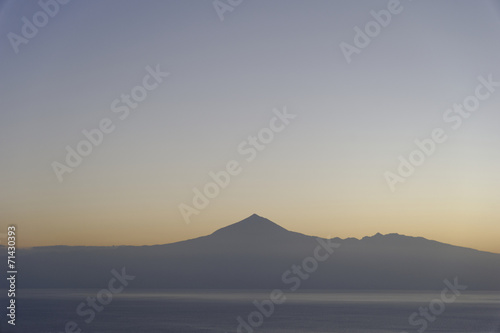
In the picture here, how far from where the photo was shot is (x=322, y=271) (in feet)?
589

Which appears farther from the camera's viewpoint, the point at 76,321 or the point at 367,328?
the point at 76,321

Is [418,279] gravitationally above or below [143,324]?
above

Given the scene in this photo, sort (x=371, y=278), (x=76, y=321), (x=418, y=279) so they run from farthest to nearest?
(x=371, y=278) → (x=418, y=279) → (x=76, y=321)

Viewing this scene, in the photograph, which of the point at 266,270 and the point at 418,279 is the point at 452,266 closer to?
the point at 418,279

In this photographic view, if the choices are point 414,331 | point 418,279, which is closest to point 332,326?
point 414,331

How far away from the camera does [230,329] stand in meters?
31.9

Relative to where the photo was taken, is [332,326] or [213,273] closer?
[332,326]

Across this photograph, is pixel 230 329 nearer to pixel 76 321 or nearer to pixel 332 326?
pixel 332 326

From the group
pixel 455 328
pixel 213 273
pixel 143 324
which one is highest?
pixel 213 273

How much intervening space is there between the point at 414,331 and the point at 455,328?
12.3ft

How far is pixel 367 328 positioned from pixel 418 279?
445ft

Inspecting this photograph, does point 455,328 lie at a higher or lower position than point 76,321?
lower

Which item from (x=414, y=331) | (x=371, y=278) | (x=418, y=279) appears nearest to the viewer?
(x=414, y=331)

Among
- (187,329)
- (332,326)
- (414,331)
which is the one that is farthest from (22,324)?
(414,331)
